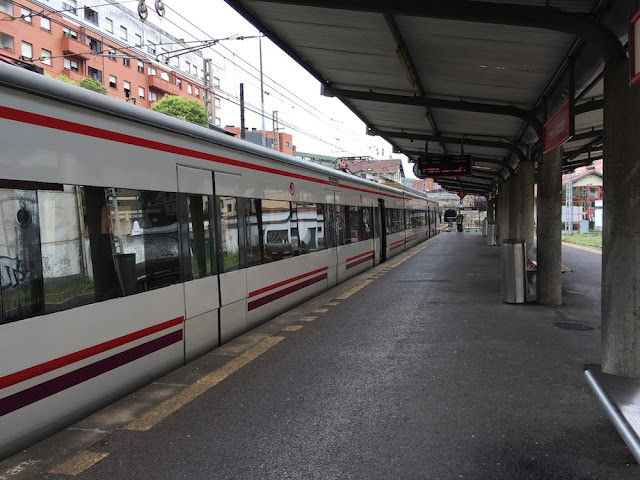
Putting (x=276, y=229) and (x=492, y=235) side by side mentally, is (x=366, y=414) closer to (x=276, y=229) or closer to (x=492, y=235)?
(x=276, y=229)

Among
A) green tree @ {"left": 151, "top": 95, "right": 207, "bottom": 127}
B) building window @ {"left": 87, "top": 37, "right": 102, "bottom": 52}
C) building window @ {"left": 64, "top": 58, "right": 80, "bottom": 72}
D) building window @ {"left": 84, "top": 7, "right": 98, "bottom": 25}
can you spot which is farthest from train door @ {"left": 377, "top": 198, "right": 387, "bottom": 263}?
building window @ {"left": 84, "top": 7, "right": 98, "bottom": 25}

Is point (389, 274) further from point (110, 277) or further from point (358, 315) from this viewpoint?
point (110, 277)

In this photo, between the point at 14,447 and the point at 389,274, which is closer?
the point at 14,447

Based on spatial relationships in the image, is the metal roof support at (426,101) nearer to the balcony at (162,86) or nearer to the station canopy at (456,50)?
the station canopy at (456,50)

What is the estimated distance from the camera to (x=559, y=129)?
5.85m

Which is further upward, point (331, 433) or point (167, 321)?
point (167, 321)

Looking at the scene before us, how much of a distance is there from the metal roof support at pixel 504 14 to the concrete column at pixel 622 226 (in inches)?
12.1

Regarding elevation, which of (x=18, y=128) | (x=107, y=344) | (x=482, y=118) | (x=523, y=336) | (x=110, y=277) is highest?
(x=482, y=118)

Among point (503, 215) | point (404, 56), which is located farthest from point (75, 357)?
point (503, 215)

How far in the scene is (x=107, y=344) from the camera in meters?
4.04

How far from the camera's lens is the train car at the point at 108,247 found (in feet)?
10.9

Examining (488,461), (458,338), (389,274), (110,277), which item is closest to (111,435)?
(110,277)

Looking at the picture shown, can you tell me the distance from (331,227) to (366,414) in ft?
22.2

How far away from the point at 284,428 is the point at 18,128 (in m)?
2.76
